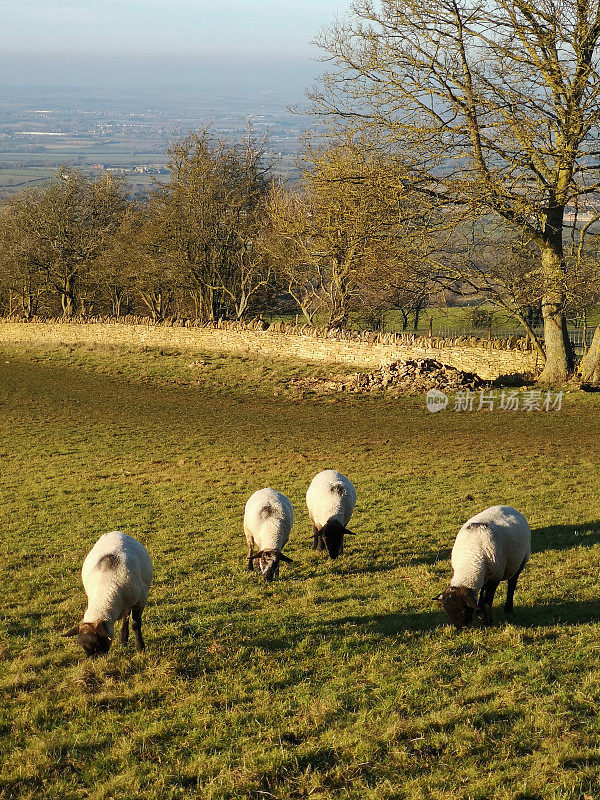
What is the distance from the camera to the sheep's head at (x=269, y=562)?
11.1m

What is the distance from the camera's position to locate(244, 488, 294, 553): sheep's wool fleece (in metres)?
11.3

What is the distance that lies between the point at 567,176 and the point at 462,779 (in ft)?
76.0

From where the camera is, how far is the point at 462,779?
6.05 meters

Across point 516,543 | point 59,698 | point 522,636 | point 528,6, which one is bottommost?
point 59,698

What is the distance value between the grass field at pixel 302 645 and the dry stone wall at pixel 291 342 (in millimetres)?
9262

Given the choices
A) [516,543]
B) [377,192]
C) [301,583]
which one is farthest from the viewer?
[377,192]

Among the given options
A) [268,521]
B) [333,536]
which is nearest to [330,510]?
[333,536]

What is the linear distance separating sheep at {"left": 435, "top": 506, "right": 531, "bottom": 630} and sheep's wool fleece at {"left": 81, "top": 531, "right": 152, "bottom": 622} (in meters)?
4.04

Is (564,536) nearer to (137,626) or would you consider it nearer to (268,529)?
(268,529)

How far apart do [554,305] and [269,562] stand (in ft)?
64.7

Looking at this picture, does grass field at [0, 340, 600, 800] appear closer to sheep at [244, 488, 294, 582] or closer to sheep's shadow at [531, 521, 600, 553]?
sheep's shadow at [531, 521, 600, 553]

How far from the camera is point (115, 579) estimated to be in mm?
8750

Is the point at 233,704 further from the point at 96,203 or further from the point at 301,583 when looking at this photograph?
the point at 96,203

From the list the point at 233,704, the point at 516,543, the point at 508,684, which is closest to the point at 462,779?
the point at 508,684
